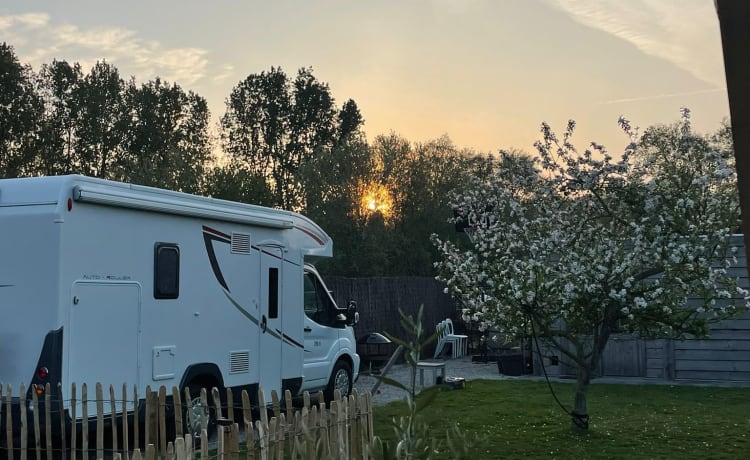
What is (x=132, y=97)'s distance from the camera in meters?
37.3

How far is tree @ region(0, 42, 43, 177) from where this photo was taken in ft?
104

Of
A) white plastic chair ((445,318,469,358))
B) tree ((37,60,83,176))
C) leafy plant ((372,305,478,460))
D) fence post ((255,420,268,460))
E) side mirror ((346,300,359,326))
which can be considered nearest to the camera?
leafy plant ((372,305,478,460))

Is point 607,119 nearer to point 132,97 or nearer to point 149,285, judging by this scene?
point 149,285

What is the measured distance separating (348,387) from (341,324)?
1.13 meters

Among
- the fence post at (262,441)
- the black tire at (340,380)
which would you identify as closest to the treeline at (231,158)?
the black tire at (340,380)

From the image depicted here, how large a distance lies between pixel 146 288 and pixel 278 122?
3567 cm

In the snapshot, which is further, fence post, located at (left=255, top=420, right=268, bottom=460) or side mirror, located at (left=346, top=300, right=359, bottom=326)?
side mirror, located at (left=346, top=300, right=359, bottom=326)

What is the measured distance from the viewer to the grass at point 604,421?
8258 mm

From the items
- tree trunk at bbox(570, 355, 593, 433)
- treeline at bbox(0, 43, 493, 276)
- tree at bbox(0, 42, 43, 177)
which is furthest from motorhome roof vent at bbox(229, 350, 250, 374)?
tree at bbox(0, 42, 43, 177)

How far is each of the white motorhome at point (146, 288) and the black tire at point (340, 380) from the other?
0.98m

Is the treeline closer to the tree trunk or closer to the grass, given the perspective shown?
the grass

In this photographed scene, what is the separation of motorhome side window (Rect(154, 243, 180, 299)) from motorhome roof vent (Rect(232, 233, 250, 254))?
994 millimetres

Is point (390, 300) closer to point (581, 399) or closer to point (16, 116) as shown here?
point (581, 399)

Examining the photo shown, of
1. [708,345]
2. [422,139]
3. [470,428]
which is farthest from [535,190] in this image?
[422,139]
